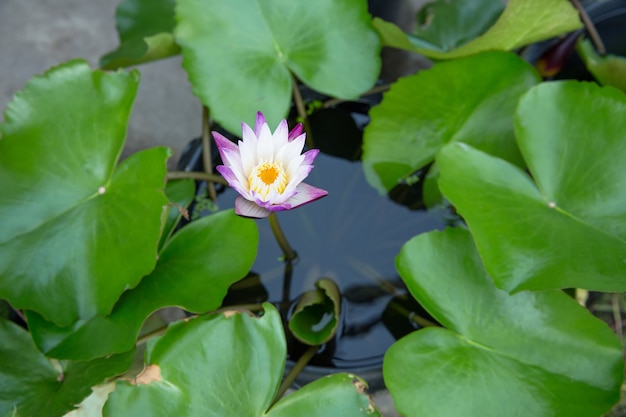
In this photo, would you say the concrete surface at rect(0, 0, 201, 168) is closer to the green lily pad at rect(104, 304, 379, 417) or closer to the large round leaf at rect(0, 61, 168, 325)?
the large round leaf at rect(0, 61, 168, 325)

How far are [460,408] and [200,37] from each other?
0.72 m

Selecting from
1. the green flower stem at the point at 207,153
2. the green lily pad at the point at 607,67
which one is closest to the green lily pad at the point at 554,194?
the green lily pad at the point at 607,67

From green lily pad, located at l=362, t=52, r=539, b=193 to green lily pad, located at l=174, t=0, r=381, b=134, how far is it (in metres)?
0.09

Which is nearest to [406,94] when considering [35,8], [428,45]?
[428,45]

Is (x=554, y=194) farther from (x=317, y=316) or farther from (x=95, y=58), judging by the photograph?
(x=95, y=58)

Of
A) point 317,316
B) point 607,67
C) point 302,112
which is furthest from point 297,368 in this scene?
point 607,67

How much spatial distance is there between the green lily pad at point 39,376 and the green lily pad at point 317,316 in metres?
0.26

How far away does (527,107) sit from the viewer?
0.86 meters

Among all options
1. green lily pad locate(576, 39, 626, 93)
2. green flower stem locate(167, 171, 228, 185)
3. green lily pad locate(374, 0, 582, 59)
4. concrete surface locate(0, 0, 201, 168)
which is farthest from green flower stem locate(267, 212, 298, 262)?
green lily pad locate(576, 39, 626, 93)

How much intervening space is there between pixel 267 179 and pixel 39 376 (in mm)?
535

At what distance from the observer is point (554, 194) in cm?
85

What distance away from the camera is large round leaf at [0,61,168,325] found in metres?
0.80

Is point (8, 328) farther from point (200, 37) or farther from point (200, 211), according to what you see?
point (200, 37)

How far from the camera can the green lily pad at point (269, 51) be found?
0.95m
